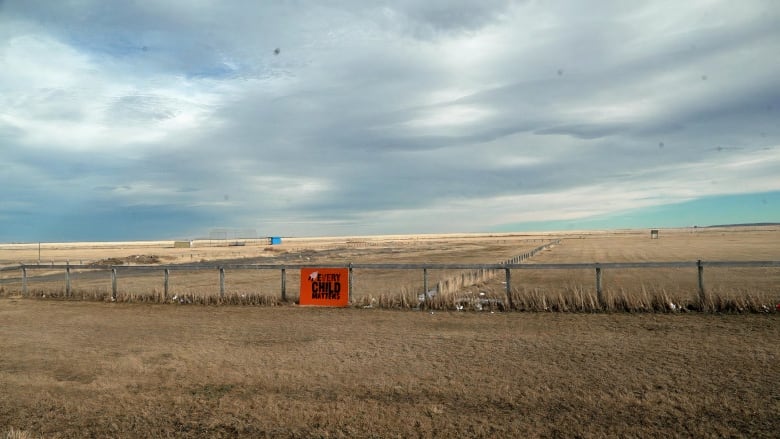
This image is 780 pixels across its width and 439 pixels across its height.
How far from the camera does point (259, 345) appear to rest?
32.2ft

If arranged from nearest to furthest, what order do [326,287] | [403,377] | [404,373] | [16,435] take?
[16,435]
[403,377]
[404,373]
[326,287]

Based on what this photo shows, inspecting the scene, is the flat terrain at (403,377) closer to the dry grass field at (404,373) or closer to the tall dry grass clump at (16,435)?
the dry grass field at (404,373)

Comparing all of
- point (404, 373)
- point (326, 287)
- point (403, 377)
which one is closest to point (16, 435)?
point (403, 377)

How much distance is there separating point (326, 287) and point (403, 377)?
26.6 feet

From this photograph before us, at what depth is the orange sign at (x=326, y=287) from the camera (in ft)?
49.5

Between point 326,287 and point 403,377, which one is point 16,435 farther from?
point 326,287

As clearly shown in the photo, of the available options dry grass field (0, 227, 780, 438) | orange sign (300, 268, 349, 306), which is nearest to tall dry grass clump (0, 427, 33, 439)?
dry grass field (0, 227, 780, 438)

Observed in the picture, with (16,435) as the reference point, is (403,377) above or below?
below

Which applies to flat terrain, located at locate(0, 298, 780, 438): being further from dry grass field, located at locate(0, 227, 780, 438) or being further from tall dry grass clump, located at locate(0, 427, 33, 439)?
tall dry grass clump, located at locate(0, 427, 33, 439)

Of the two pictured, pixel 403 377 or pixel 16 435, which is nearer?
pixel 16 435

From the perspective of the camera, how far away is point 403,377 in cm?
744

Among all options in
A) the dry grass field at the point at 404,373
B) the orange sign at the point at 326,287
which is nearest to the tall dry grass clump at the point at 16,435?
the dry grass field at the point at 404,373

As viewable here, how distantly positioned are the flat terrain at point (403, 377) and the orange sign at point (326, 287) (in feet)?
9.57

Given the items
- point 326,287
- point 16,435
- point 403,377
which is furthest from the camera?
point 326,287
